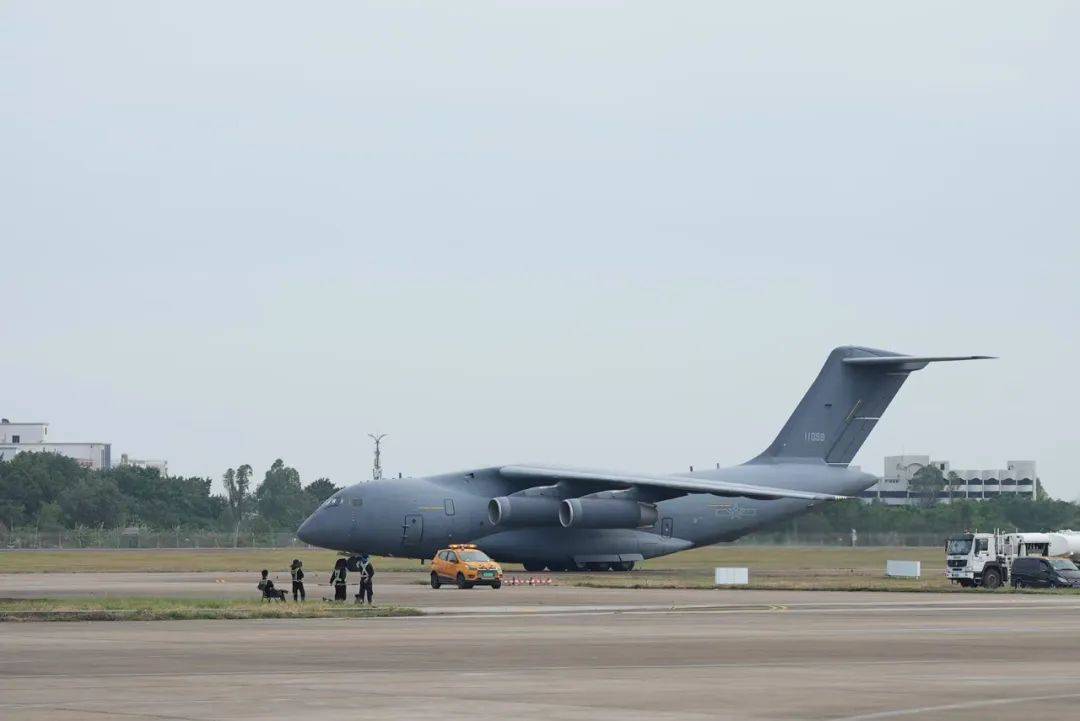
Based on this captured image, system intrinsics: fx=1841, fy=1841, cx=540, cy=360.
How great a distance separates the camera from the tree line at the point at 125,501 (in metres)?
138

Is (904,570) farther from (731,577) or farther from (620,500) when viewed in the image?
(620,500)

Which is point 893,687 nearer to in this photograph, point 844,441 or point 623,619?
point 623,619

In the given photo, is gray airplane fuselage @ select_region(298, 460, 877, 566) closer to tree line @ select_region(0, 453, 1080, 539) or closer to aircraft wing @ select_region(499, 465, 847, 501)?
aircraft wing @ select_region(499, 465, 847, 501)

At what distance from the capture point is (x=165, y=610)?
122 ft

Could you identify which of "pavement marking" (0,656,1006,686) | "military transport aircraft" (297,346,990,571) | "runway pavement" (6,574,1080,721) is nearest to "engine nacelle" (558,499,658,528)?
"military transport aircraft" (297,346,990,571)

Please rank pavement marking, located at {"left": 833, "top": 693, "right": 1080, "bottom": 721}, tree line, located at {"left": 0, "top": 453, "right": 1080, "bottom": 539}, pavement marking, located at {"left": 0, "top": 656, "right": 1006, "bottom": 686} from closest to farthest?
pavement marking, located at {"left": 833, "top": 693, "right": 1080, "bottom": 721} < pavement marking, located at {"left": 0, "top": 656, "right": 1006, "bottom": 686} < tree line, located at {"left": 0, "top": 453, "right": 1080, "bottom": 539}

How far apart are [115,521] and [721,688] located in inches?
4979

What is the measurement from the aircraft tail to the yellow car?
22129 mm

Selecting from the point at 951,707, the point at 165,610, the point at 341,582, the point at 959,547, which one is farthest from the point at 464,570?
the point at 951,707

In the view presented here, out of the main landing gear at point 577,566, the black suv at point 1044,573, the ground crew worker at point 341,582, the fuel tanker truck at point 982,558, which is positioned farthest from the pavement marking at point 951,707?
the main landing gear at point 577,566

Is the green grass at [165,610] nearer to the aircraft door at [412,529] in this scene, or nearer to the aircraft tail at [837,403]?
the aircraft door at [412,529]

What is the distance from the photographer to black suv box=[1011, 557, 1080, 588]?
5428 centimetres

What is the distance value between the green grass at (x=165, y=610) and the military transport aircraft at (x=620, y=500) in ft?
74.8

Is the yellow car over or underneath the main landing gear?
underneath
